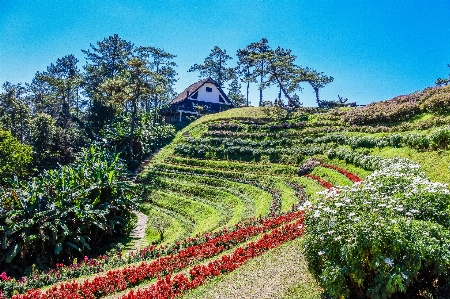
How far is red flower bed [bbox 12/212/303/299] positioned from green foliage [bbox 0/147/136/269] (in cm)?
562

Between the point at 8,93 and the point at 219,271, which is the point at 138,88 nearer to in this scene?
the point at 8,93

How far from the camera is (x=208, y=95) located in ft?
184

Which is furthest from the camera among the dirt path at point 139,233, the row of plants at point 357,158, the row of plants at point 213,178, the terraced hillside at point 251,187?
the row of plants at point 213,178

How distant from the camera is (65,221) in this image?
17234mm

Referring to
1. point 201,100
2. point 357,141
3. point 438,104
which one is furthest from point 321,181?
point 201,100

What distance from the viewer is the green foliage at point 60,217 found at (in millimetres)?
16156

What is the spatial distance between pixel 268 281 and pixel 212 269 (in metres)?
1.87

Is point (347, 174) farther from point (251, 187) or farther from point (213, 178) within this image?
point (213, 178)

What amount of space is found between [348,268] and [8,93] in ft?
181

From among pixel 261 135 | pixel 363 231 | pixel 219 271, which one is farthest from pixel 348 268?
pixel 261 135

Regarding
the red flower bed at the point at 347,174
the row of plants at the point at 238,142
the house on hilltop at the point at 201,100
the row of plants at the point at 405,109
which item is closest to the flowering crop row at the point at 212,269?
the red flower bed at the point at 347,174

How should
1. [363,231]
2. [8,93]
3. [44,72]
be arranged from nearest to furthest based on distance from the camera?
[363,231] < [8,93] < [44,72]

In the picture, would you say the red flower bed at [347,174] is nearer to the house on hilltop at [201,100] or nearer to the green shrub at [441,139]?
the green shrub at [441,139]

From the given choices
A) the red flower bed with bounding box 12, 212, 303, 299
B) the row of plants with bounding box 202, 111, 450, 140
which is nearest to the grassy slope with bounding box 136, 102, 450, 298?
the row of plants with bounding box 202, 111, 450, 140
